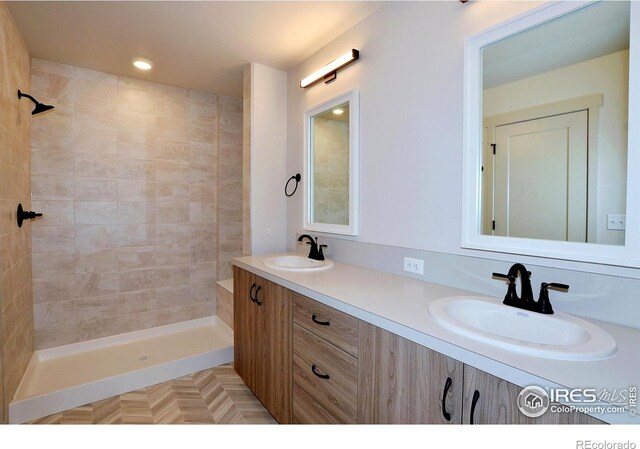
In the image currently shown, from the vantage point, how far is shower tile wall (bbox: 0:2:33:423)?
1.68m

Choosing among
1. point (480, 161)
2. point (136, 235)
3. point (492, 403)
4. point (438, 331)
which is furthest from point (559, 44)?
point (136, 235)

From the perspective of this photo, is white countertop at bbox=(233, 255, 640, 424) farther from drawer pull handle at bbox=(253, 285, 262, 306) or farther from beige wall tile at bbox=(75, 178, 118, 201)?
beige wall tile at bbox=(75, 178, 118, 201)

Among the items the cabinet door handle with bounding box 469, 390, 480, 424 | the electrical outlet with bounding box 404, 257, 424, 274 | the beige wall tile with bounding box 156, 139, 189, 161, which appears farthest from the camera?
the beige wall tile with bounding box 156, 139, 189, 161

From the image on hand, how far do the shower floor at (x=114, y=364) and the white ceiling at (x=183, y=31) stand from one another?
7.53 feet

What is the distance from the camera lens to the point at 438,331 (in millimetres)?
917

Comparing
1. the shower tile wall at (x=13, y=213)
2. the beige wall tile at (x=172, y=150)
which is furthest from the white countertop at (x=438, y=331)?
the beige wall tile at (x=172, y=150)

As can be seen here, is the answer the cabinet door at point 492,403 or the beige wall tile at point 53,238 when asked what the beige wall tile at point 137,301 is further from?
the cabinet door at point 492,403

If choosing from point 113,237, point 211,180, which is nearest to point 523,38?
point 211,180

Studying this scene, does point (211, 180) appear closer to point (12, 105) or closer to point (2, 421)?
point (12, 105)

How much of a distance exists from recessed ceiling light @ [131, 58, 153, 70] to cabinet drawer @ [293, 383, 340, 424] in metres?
2.58

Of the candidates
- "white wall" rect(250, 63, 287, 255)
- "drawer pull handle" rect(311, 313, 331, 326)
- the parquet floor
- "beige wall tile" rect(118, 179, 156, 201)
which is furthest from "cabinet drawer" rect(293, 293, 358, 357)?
"beige wall tile" rect(118, 179, 156, 201)

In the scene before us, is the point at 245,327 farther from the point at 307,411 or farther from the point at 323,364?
the point at 323,364

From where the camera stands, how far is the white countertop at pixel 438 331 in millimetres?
670

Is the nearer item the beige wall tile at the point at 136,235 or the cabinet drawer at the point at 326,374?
the cabinet drawer at the point at 326,374
